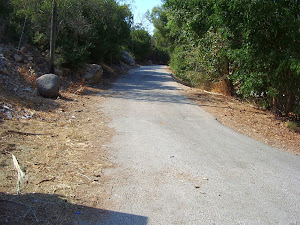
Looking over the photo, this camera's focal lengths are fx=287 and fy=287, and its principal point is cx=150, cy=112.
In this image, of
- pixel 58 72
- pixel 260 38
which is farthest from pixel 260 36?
pixel 58 72

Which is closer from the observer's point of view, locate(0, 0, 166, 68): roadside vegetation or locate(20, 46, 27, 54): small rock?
locate(20, 46, 27, 54): small rock

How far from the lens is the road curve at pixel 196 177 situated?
150 inches

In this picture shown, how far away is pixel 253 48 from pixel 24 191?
840cm

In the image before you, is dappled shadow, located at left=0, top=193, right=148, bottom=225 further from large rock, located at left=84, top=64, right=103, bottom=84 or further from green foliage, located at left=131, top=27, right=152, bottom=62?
green foliage, located at left=131, top=27, right=152, bottom=62

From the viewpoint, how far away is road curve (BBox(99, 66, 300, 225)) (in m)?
3.81

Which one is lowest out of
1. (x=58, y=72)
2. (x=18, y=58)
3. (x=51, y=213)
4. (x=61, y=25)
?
(x=51, y=213)

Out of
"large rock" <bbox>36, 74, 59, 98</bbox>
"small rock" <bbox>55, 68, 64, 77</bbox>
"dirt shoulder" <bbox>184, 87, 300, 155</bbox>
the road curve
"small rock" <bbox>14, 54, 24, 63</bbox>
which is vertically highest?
"small rock" <bbox>14, 54, 24, 63</bbox>

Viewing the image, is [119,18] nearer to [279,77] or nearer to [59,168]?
[279,77]

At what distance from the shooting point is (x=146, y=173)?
16.5 feet

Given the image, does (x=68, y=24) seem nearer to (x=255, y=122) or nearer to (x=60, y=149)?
(x=255, y=122)

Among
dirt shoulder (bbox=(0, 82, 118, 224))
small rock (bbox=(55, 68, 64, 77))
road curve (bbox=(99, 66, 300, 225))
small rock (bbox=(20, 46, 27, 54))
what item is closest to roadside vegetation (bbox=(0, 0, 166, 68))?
small rock (bbox=(55, 68, 64, 77))

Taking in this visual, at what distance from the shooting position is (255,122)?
33.1 ft

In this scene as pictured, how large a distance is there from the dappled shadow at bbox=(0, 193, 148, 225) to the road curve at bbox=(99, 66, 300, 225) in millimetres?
37

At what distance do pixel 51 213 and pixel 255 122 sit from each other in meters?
8.22
